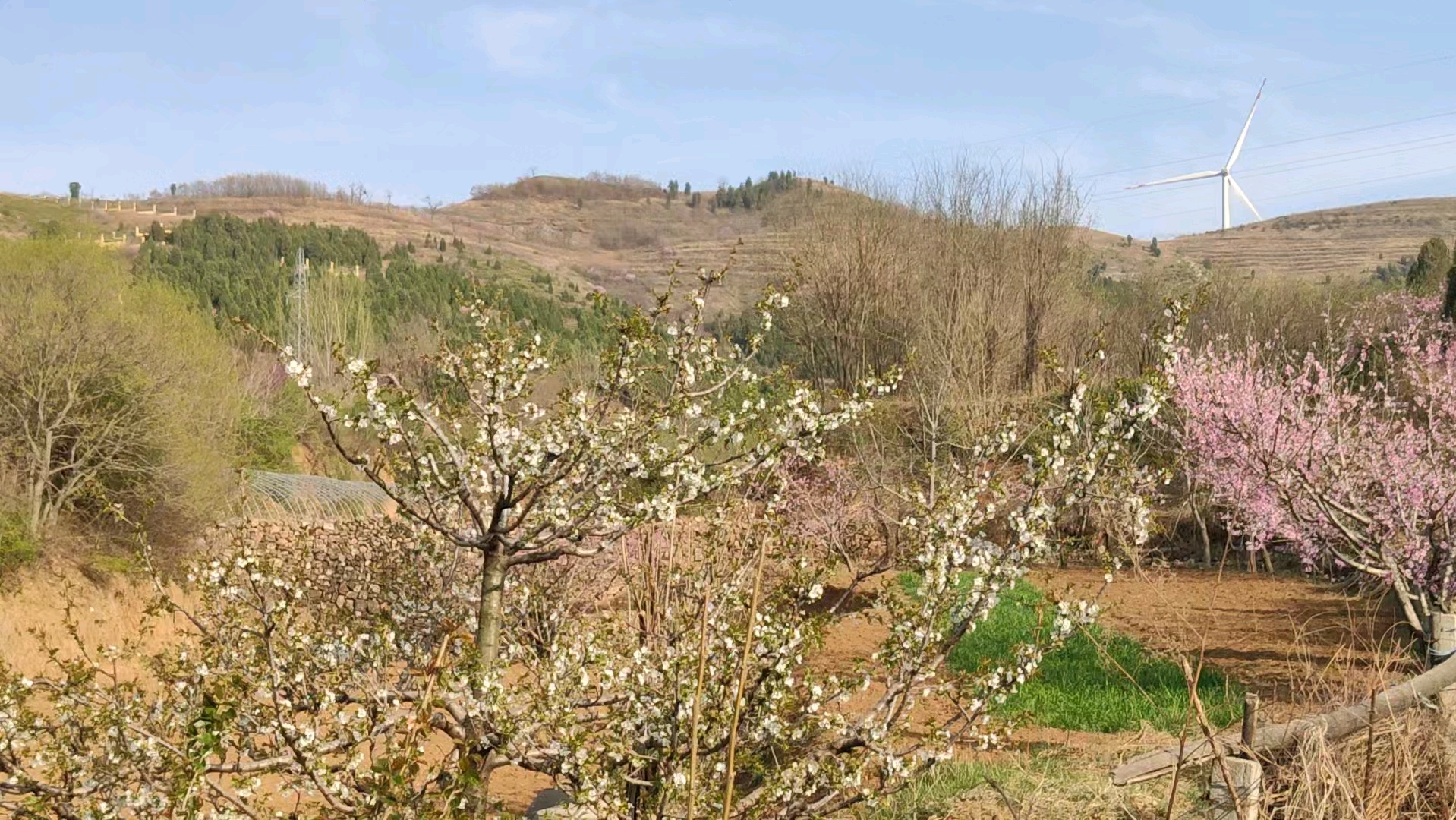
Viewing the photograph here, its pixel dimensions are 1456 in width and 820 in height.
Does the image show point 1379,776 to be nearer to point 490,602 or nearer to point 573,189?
point 490,602

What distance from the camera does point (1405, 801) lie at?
14.0 ft

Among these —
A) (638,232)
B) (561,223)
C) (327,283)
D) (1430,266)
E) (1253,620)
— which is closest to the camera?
(1253,620)

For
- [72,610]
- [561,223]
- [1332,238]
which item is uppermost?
[561,223]

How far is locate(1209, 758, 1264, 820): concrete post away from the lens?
3.74 metres

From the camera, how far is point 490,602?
384cm

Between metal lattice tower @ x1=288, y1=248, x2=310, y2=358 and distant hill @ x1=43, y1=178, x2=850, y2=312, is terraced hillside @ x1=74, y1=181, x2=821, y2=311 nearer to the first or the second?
distant hill @ x1=43, y1=178, x2=850, y2=312

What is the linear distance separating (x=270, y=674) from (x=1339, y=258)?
97.2 meters

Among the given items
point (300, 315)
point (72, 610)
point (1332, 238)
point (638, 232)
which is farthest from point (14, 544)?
point (638, 232)

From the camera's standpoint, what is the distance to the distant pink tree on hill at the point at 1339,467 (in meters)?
7.60

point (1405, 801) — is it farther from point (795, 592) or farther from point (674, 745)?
point (674, 745)

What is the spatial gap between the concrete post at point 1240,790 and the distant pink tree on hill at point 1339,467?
130 cm

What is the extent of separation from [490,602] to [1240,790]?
8.31 ft

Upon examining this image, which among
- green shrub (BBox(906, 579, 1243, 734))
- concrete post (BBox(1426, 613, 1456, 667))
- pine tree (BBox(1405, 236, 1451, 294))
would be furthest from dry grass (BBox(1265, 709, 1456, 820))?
pine tree (BBox(1405, 236, 1451, 294))

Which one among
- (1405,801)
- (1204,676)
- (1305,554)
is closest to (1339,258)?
(1305,554)
